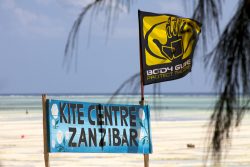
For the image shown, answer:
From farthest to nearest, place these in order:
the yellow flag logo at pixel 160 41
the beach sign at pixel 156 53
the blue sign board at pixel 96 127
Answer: the blue sign board at pixel 96 127 → the beach sign at pixel 156 53 → the yellow flag logo at pixel 160 41

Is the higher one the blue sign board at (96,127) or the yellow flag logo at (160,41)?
the yellow flag logo at (160,41)

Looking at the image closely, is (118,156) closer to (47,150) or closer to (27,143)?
(27,143)

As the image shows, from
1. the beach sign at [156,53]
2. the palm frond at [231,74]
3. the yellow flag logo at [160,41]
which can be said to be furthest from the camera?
the beach sign at [156,53]

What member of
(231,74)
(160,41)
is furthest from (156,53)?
(231,74)

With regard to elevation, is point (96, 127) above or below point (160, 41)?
below

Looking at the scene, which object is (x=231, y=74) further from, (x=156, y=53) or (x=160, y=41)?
(x=156, y=53)

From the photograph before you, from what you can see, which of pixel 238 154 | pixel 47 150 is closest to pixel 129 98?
pixel 47 150

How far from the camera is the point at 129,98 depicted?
251 centimetres

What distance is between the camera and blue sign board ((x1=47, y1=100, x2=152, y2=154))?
7695mm

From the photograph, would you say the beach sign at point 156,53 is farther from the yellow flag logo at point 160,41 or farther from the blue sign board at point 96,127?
the blue sign board at point 96,127

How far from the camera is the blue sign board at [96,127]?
25.2 feet

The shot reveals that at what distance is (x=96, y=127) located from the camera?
→ 8.02 metres

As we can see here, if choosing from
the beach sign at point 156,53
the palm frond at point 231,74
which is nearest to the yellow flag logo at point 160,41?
the beach sign at point 156,53

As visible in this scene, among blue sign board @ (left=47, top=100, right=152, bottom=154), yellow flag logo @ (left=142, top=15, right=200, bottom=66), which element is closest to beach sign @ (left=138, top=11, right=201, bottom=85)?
yellow flag logo @ (left=142, top=15, right=200, bottom=66)
